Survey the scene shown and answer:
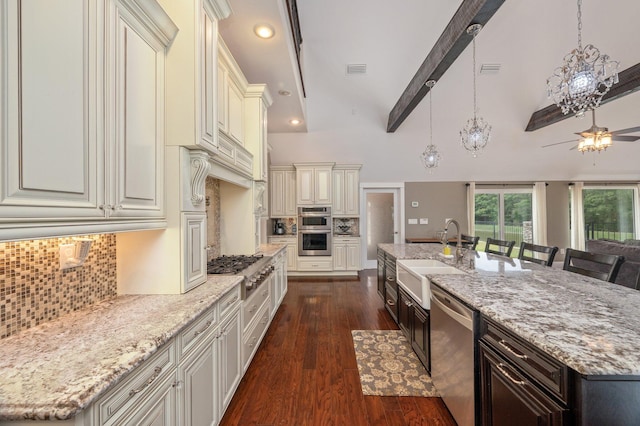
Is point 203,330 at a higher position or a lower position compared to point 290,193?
lower

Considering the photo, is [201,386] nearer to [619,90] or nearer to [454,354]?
[454,354]

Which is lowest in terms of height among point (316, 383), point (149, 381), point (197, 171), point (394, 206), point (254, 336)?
point (316, 383)

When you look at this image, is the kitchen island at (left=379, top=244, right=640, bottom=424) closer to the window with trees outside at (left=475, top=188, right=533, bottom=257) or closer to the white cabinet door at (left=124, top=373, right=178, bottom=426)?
the white cabinet door at (left=124, top=373, right=178, bottom=426)

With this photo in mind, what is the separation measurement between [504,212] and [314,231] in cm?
519

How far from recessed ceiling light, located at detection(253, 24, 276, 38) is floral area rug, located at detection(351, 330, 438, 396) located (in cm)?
321

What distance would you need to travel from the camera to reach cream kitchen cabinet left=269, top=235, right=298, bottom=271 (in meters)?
5.69

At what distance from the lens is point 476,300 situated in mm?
1459

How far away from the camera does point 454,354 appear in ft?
5.47

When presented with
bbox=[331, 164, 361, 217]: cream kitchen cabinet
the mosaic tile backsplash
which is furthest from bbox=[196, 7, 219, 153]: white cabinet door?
bbox=[331, 164, 361, 217]: cream kitchen cabinet

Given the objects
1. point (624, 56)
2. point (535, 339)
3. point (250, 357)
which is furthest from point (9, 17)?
point (624, 56)

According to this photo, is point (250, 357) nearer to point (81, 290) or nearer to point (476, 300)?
point (81, 290)

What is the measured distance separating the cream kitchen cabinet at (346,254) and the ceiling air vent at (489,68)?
392cm

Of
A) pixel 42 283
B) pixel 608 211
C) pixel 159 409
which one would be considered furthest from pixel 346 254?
pixel 608 211

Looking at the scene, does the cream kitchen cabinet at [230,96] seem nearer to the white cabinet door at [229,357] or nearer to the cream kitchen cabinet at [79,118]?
the cream kitchen cabinet at [79,118]
